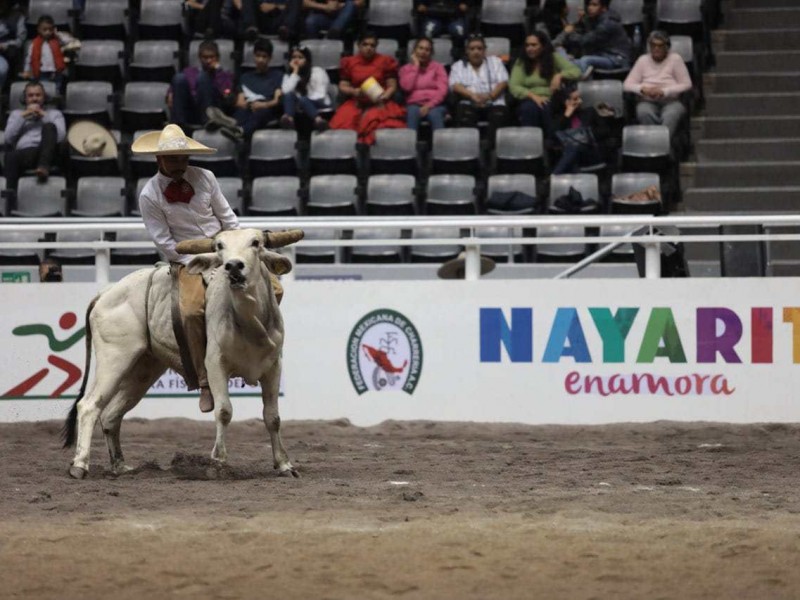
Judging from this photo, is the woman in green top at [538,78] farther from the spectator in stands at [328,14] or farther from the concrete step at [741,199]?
the spectator in stands at [328,14]

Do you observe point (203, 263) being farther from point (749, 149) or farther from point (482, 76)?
point (749, 149)

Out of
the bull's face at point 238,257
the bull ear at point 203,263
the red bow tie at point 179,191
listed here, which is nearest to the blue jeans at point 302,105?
the red bow tie at point 179,191

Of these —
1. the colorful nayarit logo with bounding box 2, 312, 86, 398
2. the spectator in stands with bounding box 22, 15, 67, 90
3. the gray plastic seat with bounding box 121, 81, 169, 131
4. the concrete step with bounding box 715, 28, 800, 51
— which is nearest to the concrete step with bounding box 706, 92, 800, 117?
the concrete step with bounding box 715, 28, 800, 51

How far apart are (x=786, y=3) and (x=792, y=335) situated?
25.6 ft

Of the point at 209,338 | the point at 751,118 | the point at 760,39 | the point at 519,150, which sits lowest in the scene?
the point at 209,338

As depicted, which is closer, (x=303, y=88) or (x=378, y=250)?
(x=378, y=250)

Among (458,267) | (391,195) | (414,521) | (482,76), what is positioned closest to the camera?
(414,521)

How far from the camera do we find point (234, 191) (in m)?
16.4

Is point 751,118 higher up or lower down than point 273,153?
higher up

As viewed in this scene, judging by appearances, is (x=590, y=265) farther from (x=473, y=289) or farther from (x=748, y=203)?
(x=748, y=203)

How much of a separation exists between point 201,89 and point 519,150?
12.6ft

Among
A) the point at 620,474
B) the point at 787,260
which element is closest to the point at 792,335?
the point at 787,260

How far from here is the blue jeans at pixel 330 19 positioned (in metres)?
18.9


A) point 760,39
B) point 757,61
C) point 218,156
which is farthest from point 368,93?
point 760,39
